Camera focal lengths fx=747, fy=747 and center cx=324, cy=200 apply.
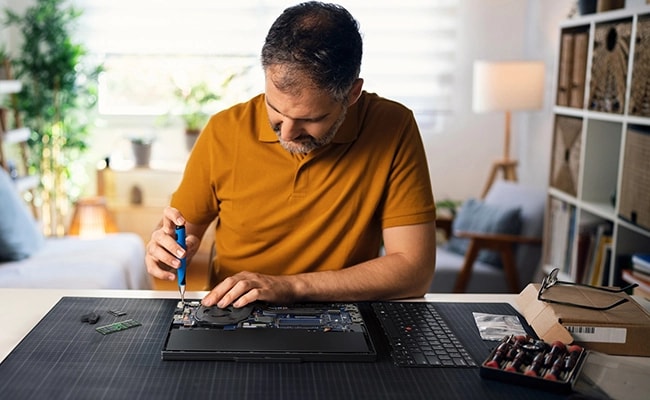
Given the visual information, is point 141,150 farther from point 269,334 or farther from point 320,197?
point 269,334

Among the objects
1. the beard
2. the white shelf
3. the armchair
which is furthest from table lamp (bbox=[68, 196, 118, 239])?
the beard

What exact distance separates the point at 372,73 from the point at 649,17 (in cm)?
230

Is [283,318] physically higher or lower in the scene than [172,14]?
lower

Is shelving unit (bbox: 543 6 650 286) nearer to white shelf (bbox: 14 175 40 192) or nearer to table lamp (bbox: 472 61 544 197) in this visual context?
table lamp (bbox: 472 61 544 197)

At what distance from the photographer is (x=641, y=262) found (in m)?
2.55

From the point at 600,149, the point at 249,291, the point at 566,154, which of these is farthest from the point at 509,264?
the point at 249,291

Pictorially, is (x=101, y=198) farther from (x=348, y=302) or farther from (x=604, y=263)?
(x=348, y=302)

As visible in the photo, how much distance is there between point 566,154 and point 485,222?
57cm

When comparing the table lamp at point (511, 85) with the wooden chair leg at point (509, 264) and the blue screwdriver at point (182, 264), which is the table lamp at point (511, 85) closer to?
the wooden chair leg at point (509, 264)

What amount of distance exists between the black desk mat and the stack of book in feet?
4.78

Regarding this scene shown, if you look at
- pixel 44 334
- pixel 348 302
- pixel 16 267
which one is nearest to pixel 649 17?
pixel 348 302

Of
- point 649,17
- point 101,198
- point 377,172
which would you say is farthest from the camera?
point 101,198

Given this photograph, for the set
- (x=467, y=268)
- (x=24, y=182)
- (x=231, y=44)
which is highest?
(x=231, y=44)

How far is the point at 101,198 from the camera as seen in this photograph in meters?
4.24
